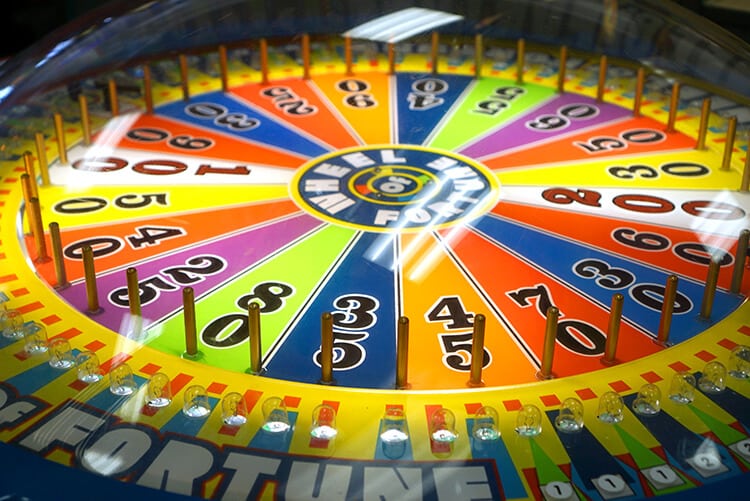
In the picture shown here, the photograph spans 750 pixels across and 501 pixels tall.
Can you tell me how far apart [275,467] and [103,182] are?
2.35 meters

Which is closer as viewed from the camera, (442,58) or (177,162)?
(177,162)

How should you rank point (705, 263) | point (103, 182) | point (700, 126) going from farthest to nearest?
point (700, 126)
point (103, 182)
point (705, 263)

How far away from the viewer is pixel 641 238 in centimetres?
415

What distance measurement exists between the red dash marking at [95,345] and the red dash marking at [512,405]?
1.40 meters

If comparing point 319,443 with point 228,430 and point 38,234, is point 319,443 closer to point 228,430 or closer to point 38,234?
point 228,430

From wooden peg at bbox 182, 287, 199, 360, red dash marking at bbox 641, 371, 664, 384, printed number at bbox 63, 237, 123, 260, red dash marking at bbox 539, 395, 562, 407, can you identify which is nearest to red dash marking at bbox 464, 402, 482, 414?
red dash marking at bbox 539, 395, 562, 407

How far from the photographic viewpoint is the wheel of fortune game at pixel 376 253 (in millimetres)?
2801

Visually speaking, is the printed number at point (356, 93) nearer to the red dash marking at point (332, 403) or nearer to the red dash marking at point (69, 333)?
the red dash marking at point (69, 333)

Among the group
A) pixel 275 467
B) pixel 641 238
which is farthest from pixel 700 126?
pixel 275 467

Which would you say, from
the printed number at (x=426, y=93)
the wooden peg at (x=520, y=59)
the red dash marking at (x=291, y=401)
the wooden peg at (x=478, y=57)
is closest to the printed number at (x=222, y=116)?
the printed number at (x=426, y=93)

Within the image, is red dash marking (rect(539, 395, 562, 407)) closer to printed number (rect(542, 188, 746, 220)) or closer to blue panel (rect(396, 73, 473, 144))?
printed number (rect(542, 188, 746, 220))

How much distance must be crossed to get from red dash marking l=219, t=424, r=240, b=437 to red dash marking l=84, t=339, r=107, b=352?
0.68m

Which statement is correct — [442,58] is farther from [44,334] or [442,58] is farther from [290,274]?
[44,334]

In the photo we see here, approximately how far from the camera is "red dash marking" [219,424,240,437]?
2.85 meters
